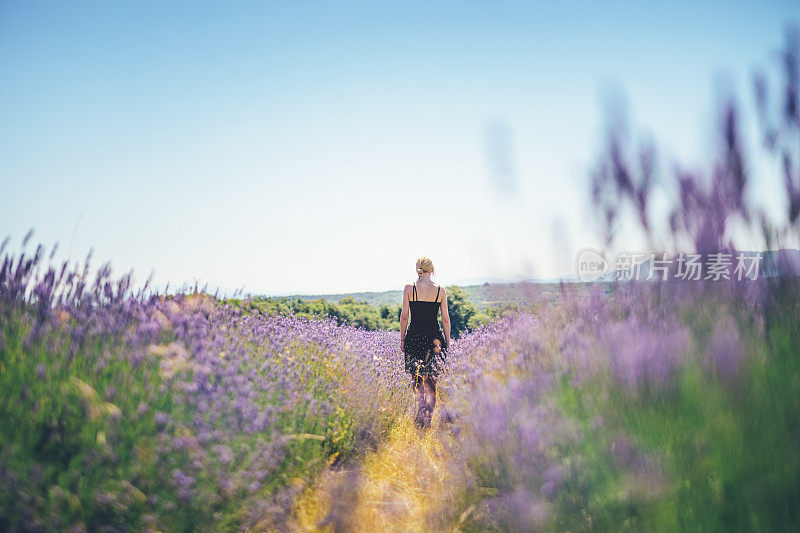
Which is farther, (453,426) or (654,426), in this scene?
(453,426)

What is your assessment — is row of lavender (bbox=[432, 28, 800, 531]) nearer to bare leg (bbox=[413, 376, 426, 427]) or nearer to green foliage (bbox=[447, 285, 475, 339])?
bare leg (bbox=[413, 376, 426, 427])

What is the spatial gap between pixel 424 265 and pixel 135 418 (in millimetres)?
3252

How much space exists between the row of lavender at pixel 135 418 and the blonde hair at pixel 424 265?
6.74 feet

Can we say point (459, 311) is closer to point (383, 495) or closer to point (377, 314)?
point (377, 314)

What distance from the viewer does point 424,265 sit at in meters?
4.58

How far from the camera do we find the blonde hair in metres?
4.58

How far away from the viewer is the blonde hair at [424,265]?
458 centimetres

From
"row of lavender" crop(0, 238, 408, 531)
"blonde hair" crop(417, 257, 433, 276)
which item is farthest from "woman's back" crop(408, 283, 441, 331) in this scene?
"row of lavender" crop(0, 238, 408, 531)

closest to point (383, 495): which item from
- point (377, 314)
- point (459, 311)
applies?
point (459, 311)

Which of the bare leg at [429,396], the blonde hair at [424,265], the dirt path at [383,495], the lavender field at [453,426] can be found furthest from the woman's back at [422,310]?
the lavender field at [453,426]

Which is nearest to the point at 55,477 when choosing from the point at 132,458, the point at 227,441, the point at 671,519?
the point at 132,458

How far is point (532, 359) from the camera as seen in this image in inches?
101

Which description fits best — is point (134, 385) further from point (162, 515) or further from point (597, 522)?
point (597, 522)

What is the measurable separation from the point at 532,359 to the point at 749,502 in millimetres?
1226
